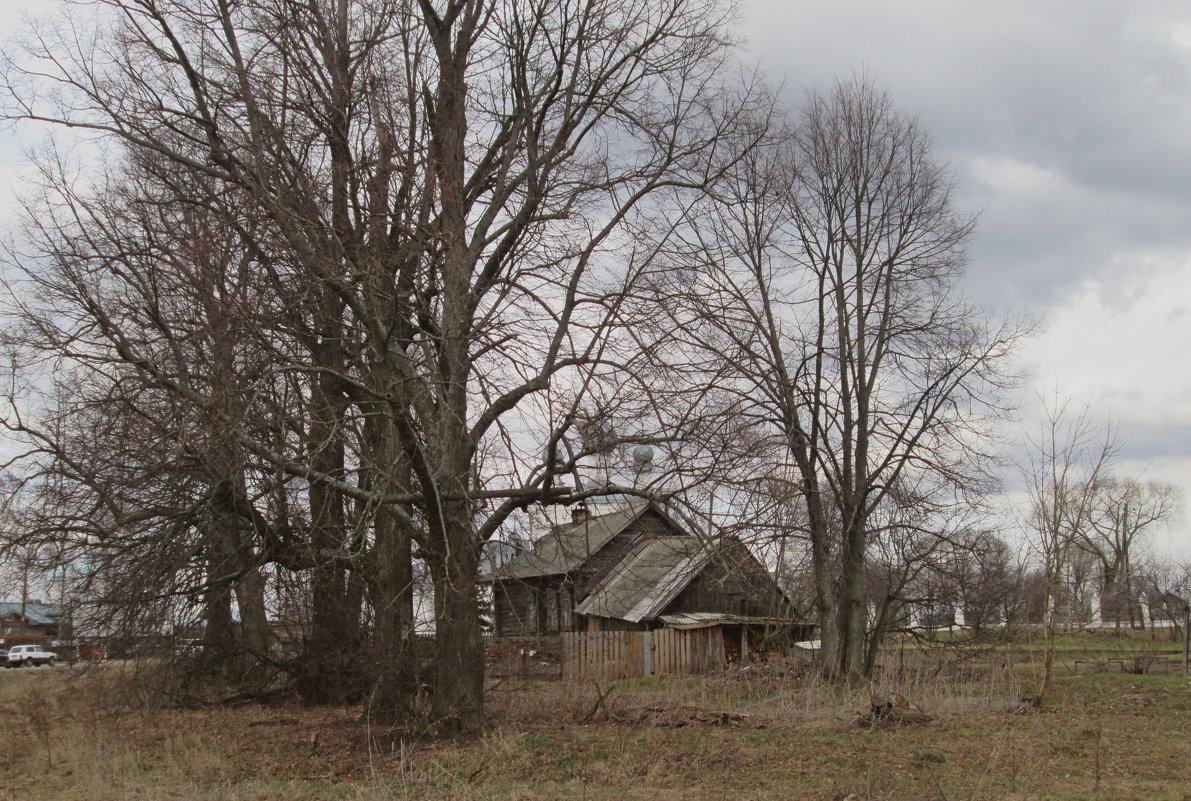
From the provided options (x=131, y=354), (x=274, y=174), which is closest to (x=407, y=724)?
(x=131, y=354)

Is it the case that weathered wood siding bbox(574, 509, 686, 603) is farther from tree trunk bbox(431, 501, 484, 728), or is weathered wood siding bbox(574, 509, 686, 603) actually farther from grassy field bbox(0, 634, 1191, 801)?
tree trunk bbox(431, 501, 484, 728)

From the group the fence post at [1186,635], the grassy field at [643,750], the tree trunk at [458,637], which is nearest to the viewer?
the grassy field at [643,750]

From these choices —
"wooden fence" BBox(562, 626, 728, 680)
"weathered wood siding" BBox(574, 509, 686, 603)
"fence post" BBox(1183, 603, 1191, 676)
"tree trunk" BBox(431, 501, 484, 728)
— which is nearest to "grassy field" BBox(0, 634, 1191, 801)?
"tree trunk" BBox(431, 501, 484, 728)

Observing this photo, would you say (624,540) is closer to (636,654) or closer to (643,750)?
(636,654)

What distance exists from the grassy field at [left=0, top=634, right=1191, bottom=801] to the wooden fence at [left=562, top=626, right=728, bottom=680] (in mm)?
8332

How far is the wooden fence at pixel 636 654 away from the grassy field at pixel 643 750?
8.33 metres

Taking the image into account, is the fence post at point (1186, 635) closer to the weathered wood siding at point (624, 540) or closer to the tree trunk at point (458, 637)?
the weathered wood siding at point (624, 540)

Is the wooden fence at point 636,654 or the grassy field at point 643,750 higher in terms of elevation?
the grassy field at point 643,750

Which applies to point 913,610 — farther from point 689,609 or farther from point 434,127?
point 434,127

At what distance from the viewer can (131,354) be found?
40.1 feet

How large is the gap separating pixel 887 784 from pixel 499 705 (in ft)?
24.3

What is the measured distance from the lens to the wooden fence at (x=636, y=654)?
2586 centimetres

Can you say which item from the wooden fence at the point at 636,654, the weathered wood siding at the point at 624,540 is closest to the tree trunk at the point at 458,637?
the wooden fence at the point at 636,654

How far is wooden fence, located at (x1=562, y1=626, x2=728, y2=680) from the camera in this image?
2586 centimetres
